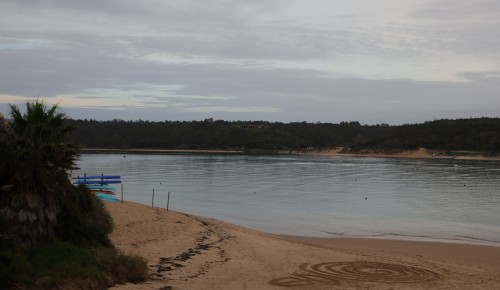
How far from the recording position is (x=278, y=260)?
50.3 ft

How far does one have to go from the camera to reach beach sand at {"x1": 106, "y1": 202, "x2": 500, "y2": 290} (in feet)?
40.7

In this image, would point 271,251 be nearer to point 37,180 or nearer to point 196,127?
point 37,180

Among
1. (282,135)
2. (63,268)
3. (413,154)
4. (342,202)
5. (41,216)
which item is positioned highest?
(282,135)

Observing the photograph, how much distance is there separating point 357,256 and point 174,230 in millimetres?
6503

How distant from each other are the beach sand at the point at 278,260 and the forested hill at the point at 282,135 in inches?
4233

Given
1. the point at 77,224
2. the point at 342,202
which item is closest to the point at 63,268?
the point at 77,224

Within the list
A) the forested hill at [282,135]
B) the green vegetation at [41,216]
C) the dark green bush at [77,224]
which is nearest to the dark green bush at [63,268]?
the green vegetation at [41,216]

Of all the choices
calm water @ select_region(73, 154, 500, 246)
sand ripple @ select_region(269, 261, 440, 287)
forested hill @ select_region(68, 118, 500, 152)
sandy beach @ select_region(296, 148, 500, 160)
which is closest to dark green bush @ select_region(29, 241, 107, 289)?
sand ripple @ select_region(269, 261, 440, 287)

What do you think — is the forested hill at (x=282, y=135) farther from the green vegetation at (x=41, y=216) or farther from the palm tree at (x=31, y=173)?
the palm tree at (x=31, y=173)

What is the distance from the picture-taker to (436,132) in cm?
13212

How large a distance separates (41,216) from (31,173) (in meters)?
0.95

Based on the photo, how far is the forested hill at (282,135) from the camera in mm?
A: 127062

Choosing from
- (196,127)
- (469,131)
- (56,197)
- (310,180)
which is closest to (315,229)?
(56,197)

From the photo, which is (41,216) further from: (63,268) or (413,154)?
(413,154)
